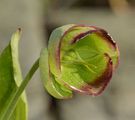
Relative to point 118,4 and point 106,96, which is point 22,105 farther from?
point 118,4

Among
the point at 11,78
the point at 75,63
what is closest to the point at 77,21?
the point at 11,78

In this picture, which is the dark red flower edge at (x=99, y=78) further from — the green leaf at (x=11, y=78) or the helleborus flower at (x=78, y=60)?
the green leaf at (x=11, y=78)

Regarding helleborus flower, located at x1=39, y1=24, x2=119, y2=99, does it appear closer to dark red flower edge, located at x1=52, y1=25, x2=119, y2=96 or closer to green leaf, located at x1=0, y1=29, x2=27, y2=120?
dark red flower edge, located at x1=52, y1=25, x2=119, y2=96

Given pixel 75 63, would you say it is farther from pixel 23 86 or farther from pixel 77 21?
pixel 77 21

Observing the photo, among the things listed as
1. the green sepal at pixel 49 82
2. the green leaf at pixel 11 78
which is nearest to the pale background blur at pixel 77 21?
the green leaf at pixel 11 78

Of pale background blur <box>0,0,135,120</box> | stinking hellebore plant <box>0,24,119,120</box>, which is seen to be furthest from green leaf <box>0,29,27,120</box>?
pale background blur <box>0,0,135,120</box>
